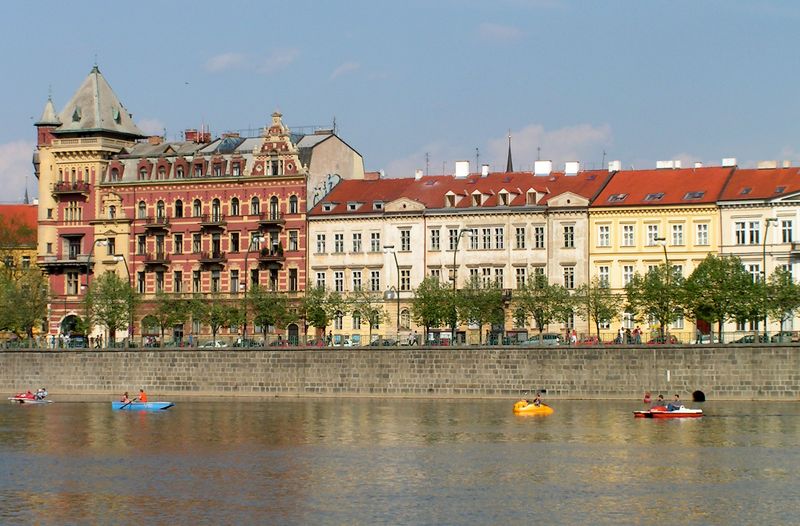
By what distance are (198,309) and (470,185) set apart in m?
22.9

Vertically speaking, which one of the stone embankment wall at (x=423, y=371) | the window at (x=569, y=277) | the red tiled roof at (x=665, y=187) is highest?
the red tiled roof at (x=665, y=187)

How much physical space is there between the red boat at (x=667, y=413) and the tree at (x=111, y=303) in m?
50.1

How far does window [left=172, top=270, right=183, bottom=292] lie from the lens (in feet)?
475

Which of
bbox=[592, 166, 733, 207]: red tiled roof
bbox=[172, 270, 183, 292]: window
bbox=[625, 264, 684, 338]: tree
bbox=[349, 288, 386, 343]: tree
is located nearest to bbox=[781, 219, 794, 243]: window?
bbox=[592, 166, 733, 207]: red tiled roof

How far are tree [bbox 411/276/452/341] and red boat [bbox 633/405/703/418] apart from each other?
84.2 feet

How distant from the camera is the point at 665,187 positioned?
13138cm

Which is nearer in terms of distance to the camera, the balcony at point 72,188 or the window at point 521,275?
the window at point 521,275

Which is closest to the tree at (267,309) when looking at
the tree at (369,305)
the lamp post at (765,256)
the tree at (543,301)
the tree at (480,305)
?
the tree at (369,305)

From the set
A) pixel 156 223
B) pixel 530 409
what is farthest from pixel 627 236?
pixel 156 223

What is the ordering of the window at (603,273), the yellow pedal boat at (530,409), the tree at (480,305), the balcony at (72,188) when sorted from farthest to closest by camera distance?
the balcony at (72,188)
the window at (603,273)
the tree at (480,305)
the yellow pedal boat at (530,409)

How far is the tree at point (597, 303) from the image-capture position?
124 meters

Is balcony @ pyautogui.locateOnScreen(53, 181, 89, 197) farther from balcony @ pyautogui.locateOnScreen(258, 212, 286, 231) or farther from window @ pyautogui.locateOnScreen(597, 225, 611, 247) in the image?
window @ pyautogui.locateOnScreen(597, 225, 611, 247)

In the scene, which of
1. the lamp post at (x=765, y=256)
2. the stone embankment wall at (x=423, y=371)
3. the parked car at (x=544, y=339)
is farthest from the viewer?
the parked car at (x=544, y=339)

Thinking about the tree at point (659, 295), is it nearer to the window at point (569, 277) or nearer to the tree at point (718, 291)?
the tree at point (718, 291)
